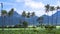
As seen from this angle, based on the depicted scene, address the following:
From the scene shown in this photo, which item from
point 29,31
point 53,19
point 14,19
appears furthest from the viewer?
point 53,19

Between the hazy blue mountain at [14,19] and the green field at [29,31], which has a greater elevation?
the hazy blue mountain at [14,19]

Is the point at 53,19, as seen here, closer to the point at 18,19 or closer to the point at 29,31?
the point at 29,31

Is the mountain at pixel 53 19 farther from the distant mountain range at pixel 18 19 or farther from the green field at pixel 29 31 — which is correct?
the green field at pixel 29 31

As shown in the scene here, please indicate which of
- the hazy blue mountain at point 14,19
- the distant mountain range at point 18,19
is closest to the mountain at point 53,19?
the distant mountain range at point 18,19

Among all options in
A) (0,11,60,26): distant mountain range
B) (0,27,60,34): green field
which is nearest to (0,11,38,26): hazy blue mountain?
(0,11,60,26): distant mountain range

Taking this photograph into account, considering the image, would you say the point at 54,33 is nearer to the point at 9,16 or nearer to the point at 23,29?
the point at 23,29

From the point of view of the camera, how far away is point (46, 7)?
19.5 feet

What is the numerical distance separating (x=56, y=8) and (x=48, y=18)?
58cm

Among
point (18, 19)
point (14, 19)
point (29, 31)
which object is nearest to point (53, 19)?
point (29, 31)

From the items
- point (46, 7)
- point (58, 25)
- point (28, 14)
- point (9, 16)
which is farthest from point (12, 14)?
point (58, 25)

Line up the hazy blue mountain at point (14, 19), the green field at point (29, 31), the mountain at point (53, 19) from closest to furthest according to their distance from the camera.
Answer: the green field at point (29, 31) < the hazy blue mountain at point (14, 19) < the mountain at point (53, 19)

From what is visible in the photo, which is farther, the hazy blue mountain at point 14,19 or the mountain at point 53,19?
the mountain at point 53,19

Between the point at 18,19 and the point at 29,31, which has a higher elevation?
the point at 18,19

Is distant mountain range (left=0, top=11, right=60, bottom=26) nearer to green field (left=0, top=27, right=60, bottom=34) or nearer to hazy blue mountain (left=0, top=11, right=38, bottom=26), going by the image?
hazy blue mountain (left=0, top=11, right=38, bottom=26)
